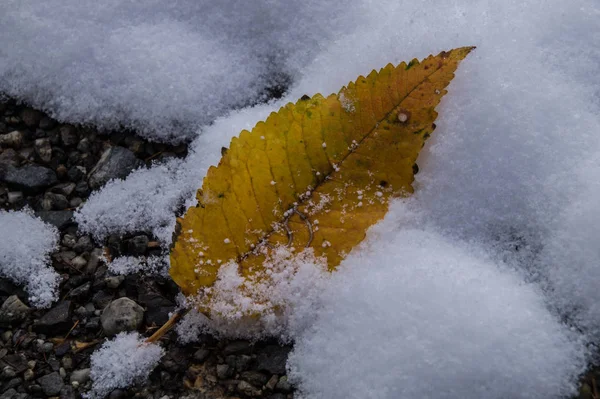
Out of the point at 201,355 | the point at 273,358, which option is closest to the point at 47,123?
the point at 201,355

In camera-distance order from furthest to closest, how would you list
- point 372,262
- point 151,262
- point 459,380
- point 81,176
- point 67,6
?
point 67,6, point 81,176, point 151,262, point 372,262, point 459,380

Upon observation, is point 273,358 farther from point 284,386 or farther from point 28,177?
point 28,177

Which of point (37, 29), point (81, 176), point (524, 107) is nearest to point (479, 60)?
point (524, 107)

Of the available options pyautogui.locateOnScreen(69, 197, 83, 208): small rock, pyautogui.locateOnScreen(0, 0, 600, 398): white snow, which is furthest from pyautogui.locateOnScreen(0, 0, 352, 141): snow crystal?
pyautogui.locateOnScreen(69, 197, 83, 208): small rock

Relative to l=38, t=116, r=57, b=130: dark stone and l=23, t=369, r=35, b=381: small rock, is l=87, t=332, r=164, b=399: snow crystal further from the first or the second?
l=38, t=116, r=57, b=130: dark stone

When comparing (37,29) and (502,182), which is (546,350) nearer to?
(502,182)

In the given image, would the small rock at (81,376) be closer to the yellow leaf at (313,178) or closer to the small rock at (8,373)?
the small rock at (8,373)
